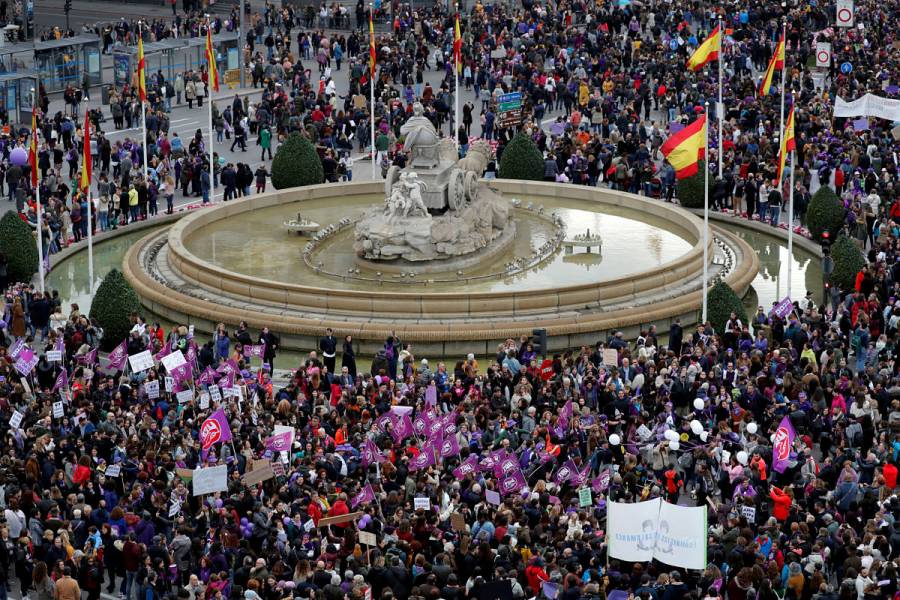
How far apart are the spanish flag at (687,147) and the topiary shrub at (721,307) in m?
3.48

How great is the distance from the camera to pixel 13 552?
31969mm

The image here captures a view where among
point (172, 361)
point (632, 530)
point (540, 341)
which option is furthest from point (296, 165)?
point (632, 530)

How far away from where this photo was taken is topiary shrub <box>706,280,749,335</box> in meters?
43.8

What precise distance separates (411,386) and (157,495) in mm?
7439

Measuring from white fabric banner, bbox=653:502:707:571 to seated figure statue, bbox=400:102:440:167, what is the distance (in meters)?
21.8

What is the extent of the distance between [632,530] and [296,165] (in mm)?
31606

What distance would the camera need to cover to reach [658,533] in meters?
29.3

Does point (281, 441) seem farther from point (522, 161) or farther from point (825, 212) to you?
point (522, 161)

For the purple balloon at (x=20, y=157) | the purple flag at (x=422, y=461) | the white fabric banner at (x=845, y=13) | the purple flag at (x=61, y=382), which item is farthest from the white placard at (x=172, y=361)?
the white fabric banner at (x=845, y=13)

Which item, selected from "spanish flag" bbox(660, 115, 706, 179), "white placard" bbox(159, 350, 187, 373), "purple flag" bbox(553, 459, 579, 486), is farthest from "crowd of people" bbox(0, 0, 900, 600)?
"spanish flag" bbox(660, 115, 706, 179)

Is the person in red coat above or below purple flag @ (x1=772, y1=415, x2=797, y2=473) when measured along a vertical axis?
below

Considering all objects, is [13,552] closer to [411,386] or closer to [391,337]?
[411,386]

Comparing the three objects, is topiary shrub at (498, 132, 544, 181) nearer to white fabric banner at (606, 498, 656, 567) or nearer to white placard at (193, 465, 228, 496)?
white placard at (193, 465, 228, 496)

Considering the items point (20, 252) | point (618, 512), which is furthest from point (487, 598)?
point (20, 252)
